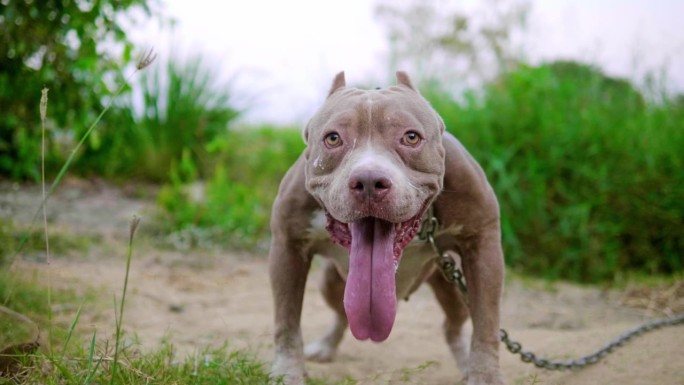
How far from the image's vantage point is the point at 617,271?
20.8ft

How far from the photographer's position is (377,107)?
268cm

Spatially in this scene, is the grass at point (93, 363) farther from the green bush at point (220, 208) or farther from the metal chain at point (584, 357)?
the green bush at point (220, 208)

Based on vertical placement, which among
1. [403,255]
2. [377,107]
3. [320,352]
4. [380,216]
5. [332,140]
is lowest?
[320,352]

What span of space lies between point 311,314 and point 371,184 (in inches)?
112

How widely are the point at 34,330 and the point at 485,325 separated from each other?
5.98ft

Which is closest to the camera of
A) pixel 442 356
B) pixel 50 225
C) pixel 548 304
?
pixel 442 356

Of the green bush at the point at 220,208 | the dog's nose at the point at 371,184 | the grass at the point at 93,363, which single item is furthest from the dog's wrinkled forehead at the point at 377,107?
the green bush at the point at 220,208

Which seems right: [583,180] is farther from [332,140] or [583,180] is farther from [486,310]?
[332,140]

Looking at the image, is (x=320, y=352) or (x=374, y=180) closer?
(x=374, y=180)

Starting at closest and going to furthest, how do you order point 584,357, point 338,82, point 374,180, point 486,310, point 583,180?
1. point 374,180
2. point 486,310
3. point 338,82
4. point 584,357
5. point 583,180

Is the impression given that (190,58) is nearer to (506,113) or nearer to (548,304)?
(506,113)

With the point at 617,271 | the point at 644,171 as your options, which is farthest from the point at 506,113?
the point at 617,271

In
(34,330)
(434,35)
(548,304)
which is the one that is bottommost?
(548,304)

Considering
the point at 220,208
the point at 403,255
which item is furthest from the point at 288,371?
the point at 220,208
